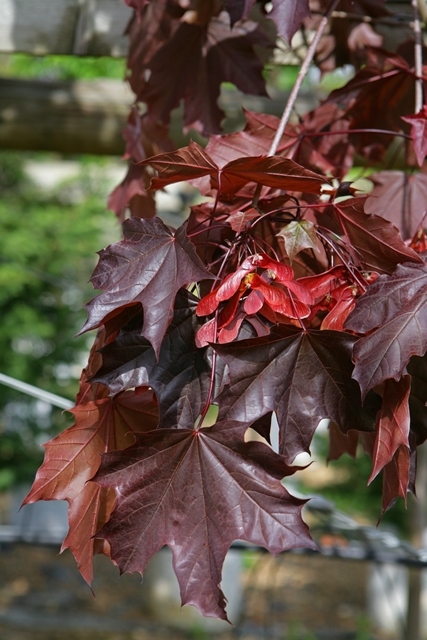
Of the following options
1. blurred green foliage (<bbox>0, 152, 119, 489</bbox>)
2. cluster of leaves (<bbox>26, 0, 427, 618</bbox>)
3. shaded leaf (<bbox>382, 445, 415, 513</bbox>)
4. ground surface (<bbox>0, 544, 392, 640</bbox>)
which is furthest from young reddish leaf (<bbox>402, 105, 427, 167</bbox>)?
blurred green foliage (<bbox>0, 152, 119, 489</bbox>)

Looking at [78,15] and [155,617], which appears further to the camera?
[155,617]

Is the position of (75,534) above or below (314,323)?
below

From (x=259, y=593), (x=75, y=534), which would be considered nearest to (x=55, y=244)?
(x=259, y=593)

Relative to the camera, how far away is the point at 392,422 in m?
Answer: 0.64

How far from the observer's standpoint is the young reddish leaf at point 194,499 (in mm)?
630

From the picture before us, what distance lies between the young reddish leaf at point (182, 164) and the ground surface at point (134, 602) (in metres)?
2.81

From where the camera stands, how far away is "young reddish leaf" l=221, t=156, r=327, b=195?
65cm

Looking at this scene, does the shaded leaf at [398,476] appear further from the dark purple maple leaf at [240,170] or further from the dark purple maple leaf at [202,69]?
the dark purple maple leaf at [202,69]

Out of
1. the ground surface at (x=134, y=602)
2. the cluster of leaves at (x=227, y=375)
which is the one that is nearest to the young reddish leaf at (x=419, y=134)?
the cluster of leaves at (x=227, y=375)

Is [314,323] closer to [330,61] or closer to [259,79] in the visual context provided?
[259,79]

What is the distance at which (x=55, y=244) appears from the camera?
3.87m

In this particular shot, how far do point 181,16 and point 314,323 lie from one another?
0.66m

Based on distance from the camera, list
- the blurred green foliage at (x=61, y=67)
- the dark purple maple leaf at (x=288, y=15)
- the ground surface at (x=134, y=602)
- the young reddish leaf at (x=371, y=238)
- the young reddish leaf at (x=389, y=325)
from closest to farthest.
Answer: the young reddish leaf at (x=389, y=325) < the young reddish leaf at (x=371, y=238) < the dark purple maple leaf at (x=288, y=15) < the ground surface at (x=134, y=602) < the blurred green foliage at (x=61, y=67)

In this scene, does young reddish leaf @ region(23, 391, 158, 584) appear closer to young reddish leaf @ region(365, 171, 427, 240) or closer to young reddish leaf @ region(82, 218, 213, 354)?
young reddish leaf @ region(82, 218, 213, 354)
